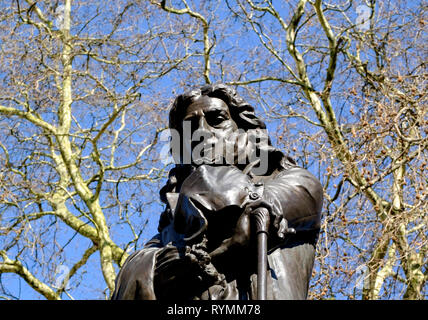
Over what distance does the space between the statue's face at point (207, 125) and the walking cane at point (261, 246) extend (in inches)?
22.9

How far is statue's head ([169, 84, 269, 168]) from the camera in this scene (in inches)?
191

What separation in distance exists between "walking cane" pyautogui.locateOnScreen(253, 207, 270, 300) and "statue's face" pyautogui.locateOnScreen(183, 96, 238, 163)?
0.58 metres

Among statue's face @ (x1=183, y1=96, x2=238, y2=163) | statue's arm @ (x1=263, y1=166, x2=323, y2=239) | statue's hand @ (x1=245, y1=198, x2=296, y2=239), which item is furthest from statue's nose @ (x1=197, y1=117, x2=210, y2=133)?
statue's hand @ (x1=245, y1=198, x2=296, y2=239)

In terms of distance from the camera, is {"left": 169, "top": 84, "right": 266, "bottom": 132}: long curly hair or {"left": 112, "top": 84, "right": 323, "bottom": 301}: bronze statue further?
{"left": 169, "top": 84, "right": 266, "bottom": 132}: long curly hair

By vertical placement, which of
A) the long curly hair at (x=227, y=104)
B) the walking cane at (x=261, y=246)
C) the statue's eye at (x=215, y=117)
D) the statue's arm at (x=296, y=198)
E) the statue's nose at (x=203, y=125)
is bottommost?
the walking cane at (x=261, y=246)

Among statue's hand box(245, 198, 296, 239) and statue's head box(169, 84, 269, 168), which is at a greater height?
statue's head box(169, 84, 269, 168)

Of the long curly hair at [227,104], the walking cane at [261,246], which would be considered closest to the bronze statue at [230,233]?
the walking cane at [261,246]

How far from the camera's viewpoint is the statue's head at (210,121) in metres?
4.85

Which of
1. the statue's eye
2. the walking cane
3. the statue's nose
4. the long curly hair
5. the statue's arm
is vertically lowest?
the walking cane

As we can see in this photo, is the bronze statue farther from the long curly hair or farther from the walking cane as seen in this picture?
the long curly hair

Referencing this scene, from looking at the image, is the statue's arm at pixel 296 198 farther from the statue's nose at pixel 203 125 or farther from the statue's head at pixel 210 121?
the statue's nose at pixel 203 125

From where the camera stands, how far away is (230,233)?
4.32m
